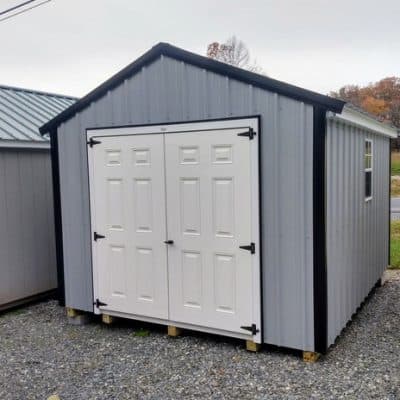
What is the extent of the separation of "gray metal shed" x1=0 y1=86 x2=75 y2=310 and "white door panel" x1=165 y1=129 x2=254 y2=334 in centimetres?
269

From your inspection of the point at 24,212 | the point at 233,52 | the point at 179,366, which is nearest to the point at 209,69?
the point at 179,366

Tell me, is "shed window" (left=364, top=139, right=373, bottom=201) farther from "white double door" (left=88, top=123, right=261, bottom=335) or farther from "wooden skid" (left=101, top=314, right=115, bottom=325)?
"wooden skid" (left=101, top=314, right=115, bottom=325)

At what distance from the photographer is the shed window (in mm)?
6039

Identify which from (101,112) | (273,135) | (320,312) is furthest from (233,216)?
(101,112)

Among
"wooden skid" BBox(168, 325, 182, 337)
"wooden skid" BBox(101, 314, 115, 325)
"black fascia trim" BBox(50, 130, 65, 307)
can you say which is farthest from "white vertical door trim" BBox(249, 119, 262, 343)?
"black fascia trim" BBox(50, 130, 65, 307)

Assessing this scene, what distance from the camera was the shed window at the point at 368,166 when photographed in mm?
6039

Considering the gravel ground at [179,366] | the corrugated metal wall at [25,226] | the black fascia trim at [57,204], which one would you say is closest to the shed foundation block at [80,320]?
the gravel ground at [179,366]

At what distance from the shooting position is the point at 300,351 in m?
4.59

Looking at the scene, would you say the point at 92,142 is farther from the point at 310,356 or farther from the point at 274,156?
the point at 310,356

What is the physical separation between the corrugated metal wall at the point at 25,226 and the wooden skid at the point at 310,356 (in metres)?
4.16

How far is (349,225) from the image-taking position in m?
5.17

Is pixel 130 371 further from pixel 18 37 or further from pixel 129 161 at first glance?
pixel 18 37

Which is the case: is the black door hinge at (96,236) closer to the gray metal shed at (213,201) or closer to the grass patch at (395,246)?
the gray metal shed at (213,201)

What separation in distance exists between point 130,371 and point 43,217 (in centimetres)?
344
